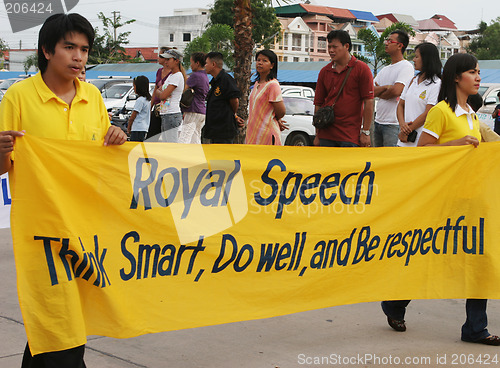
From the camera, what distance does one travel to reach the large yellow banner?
3.29m

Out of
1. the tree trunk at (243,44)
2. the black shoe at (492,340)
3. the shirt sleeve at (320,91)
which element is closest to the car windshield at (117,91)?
the tree trunk at (243,44)

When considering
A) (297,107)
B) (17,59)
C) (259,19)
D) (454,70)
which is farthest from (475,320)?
(17,59)

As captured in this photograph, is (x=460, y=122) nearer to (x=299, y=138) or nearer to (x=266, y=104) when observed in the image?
(x=266, y=104)

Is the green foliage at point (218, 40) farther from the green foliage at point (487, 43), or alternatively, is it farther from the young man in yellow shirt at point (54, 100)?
the young man in yellow shirt at point (54, 100)

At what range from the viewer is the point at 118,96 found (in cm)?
2338

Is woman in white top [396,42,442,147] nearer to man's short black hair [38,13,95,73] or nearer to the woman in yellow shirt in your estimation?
the woman in yellow shirt

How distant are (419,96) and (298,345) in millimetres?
2842

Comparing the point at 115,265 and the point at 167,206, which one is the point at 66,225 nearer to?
the point at 115,265

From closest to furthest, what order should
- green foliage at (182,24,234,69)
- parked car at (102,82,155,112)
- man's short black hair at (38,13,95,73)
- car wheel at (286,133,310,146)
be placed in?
1. man's short black hair at (38,13,95,73)
2. car wheel at (286,133,310,146)
3. parked car at (102,82,155,112)
4. green foliage at (182,24,234,69)

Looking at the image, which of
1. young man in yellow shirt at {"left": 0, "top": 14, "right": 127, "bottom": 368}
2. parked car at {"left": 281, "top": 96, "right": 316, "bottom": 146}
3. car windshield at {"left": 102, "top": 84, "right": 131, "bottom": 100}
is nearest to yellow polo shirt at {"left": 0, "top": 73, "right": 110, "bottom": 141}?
young man in yellow shirt at {"left": 0, "top": 14, "right": 127, "bottom": 368}

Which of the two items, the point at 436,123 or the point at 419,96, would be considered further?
the point at 419,96

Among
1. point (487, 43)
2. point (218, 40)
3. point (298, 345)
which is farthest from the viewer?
point (487, 43)

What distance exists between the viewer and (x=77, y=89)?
3.40 meters

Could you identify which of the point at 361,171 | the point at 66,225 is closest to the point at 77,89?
the point at 66,225
